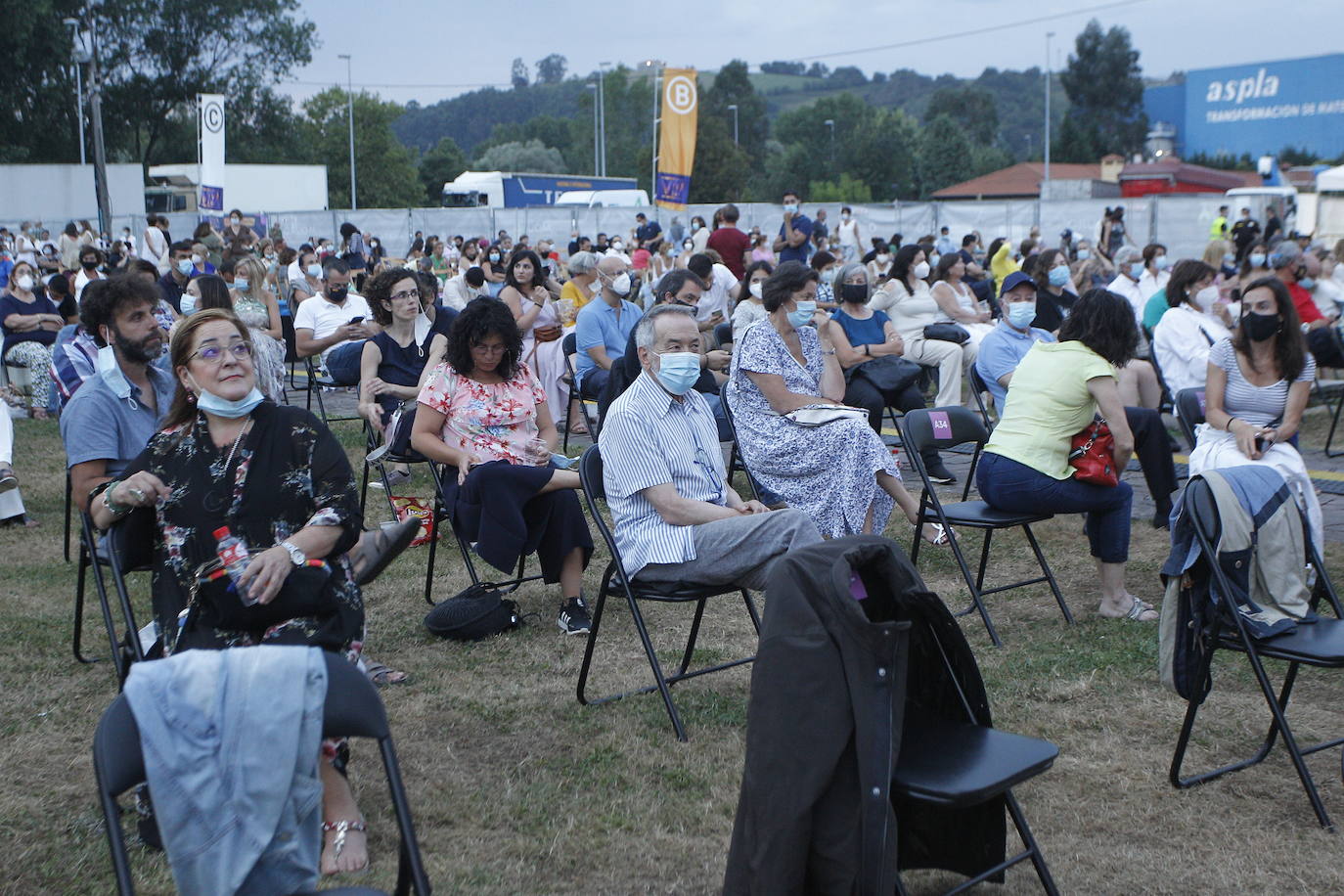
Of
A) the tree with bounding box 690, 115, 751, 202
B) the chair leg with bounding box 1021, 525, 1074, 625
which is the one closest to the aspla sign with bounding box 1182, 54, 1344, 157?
the tree with bounding box 690, 115, 751, 202

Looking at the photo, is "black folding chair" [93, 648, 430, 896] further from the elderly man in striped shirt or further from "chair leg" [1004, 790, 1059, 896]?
the elderly man in striped shirt

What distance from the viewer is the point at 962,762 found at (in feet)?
8.94

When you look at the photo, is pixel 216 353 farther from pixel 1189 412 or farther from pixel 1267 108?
pixel 1267 108

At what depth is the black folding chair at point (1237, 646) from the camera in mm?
3498

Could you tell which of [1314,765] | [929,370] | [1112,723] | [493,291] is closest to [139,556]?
[1112,723]

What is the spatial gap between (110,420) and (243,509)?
1421 mm

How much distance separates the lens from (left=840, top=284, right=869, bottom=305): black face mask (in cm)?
846

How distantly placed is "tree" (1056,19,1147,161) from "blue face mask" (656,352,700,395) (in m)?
92.7

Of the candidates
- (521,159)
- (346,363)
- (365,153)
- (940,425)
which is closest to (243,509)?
(940,425)

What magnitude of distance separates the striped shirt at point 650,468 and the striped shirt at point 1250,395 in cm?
249

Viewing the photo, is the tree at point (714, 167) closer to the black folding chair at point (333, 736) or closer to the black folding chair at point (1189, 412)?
the black folding chair at point (1189, 412)

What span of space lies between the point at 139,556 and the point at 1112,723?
3143mm

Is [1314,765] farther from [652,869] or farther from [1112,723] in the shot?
[652,869]

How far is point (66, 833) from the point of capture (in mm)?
3545
